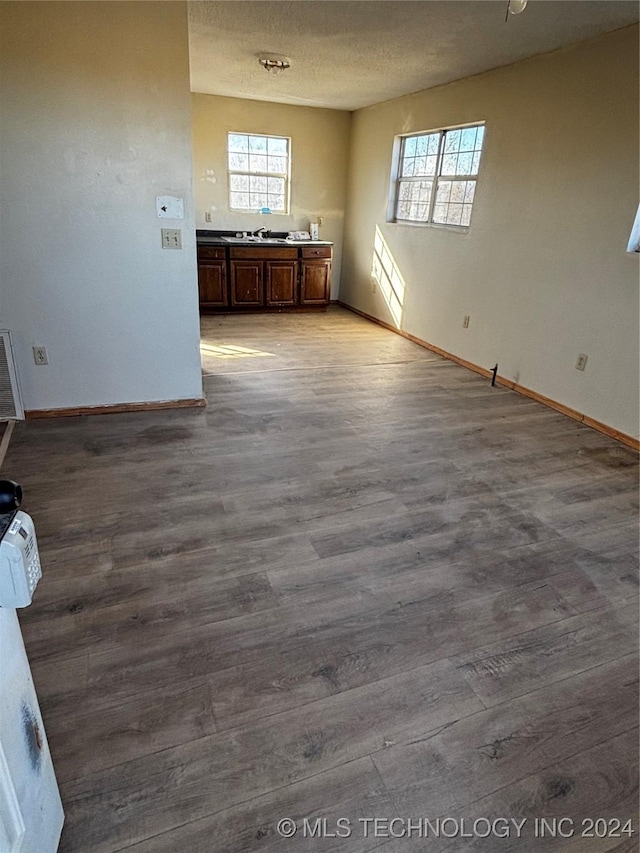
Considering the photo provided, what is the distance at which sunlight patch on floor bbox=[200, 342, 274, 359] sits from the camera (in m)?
4.73

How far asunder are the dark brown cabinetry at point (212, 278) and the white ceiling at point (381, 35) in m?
1.72

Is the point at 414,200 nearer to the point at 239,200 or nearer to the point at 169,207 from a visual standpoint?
the point at 239,200

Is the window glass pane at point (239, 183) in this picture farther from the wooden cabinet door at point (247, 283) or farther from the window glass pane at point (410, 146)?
the window glass pane at point (410, 146)

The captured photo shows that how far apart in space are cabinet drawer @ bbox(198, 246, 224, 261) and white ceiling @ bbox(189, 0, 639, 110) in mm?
1642

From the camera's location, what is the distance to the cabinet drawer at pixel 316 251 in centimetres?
637

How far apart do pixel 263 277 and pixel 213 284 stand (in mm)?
637

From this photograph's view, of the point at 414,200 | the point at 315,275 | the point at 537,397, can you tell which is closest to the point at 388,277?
the point at 414,200

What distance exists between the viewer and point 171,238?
309cm

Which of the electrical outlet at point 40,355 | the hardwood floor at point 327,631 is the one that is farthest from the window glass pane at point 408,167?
the electrical outlet at point 40,355

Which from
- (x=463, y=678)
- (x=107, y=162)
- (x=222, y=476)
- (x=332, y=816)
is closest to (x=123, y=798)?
(x=332, y=816)

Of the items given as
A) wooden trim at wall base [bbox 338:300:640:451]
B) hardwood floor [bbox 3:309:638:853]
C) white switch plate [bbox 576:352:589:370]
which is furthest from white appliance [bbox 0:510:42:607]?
white switch plate [bbox 576:352:589:370]

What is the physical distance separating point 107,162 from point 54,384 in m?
1.36

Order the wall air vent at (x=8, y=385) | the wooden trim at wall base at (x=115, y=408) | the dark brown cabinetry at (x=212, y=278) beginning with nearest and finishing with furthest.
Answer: the wall air vent at (x=8, y=385)
the wooden trim at wall base at (x=115, y=408)
the dark brown cabinetry at (x=212, y=278)

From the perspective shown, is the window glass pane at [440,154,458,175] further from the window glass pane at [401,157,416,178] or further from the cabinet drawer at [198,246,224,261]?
the cabinet drawer at [198,246,224,261]
